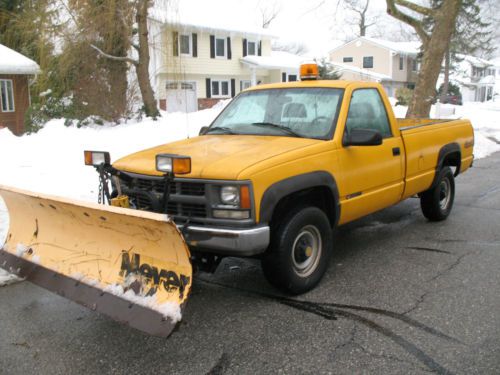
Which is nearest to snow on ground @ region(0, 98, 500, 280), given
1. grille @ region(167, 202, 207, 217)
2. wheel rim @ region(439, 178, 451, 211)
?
grille @ region(167, 202, 207, 217)

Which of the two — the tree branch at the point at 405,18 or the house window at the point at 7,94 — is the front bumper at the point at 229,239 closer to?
the tree branch at the point at 405,18

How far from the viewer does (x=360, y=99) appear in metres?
5.38

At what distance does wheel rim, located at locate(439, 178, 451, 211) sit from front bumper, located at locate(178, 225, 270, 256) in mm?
3888

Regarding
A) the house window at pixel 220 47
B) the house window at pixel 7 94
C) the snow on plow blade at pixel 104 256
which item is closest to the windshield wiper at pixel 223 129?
the snow on plow blade at pixel 104 256

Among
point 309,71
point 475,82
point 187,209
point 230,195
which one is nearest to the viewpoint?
point 230,195

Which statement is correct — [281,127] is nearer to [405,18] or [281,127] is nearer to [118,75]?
[405,18]

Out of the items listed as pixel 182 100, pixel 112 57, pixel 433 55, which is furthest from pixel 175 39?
pixel 182 100

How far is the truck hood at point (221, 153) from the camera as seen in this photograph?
3.95m

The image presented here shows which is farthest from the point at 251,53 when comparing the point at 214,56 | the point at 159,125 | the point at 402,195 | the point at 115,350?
the point at 115,350

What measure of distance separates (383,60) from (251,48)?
1915 cm

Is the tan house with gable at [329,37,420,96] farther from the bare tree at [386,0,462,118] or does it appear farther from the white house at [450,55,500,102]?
the bare tree at [386,0,462,118]

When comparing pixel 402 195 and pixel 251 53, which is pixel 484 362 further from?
pixel 251 53

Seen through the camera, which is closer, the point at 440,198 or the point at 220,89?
the point at 440,198

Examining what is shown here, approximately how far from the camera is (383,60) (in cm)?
4997
